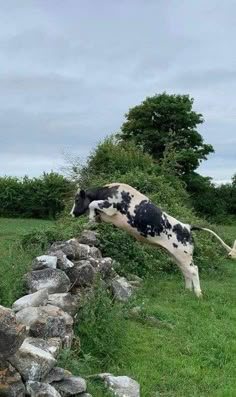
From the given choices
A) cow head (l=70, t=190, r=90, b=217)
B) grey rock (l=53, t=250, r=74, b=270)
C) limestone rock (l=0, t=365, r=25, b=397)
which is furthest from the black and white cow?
limestone rock (l=0, t=365, r=25, b=397)

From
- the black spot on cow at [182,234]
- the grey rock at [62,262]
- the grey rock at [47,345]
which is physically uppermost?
the black spot on cow at [182,234]

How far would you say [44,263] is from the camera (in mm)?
6445

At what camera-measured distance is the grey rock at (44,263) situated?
21.1 feet

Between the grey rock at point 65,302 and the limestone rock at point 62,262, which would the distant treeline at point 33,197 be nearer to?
the limestone rock at point 62,262

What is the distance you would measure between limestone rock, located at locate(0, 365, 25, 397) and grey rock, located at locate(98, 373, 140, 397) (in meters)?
1.11

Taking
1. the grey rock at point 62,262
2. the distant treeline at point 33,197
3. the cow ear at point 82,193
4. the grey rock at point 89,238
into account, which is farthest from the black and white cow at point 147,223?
the distant treeline at point 33,197

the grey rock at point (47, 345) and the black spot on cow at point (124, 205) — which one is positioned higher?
the black spot on cow at point (124, 205)

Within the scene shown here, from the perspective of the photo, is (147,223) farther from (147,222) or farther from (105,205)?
(105,205)

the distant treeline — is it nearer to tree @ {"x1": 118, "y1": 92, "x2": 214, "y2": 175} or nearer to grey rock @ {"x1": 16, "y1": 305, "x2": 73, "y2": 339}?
tree @ {"x1": 118, "y1": 92, "x2": 214, "y2": 175}

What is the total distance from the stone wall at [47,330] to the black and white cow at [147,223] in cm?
228

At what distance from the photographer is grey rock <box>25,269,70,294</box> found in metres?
6.08

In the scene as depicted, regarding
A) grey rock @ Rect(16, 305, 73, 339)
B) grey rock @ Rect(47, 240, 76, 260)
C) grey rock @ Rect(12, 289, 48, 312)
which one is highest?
grey rock @ Rect(47, 240, 76, 260)

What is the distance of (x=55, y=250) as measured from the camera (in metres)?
7.38

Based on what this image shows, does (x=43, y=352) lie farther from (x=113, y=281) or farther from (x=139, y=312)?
(x=113, y=281)
